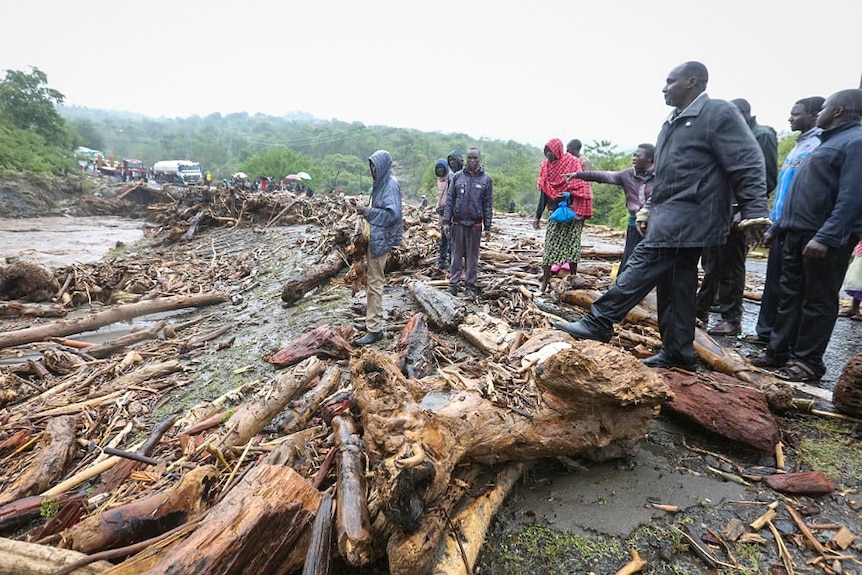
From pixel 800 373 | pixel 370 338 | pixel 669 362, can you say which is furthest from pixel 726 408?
pixel 370 338

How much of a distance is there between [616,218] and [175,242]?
22369 millimetres

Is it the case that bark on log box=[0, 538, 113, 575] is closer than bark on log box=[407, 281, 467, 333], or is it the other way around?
bark on log box=[0, 538, 113, 575]

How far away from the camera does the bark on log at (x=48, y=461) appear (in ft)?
9.94

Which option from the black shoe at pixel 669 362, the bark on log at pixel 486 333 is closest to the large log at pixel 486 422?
the black shoe at pixel 669 362

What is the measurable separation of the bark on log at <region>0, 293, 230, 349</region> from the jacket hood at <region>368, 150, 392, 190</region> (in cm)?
520

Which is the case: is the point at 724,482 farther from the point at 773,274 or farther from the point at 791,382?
the point at 773,274

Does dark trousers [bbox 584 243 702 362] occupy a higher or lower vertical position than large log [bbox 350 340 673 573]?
higher

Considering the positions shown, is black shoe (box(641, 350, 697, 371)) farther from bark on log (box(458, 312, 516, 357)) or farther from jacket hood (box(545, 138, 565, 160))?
jacket hood (box(545, 138, 565, 160))

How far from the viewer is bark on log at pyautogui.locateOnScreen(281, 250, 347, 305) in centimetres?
728

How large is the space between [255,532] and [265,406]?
163cm

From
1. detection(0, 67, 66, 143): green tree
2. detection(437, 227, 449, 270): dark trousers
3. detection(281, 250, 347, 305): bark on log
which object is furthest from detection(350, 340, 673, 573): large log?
detection(0, 67, 66, 143): green tree

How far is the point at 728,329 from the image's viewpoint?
4.86 m

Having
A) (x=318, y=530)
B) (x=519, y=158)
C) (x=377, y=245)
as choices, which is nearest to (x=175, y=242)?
(x=377, y=245)

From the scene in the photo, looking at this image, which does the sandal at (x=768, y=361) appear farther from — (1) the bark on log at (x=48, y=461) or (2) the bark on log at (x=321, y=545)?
(1) the bark on log at (x=48, y=461)
